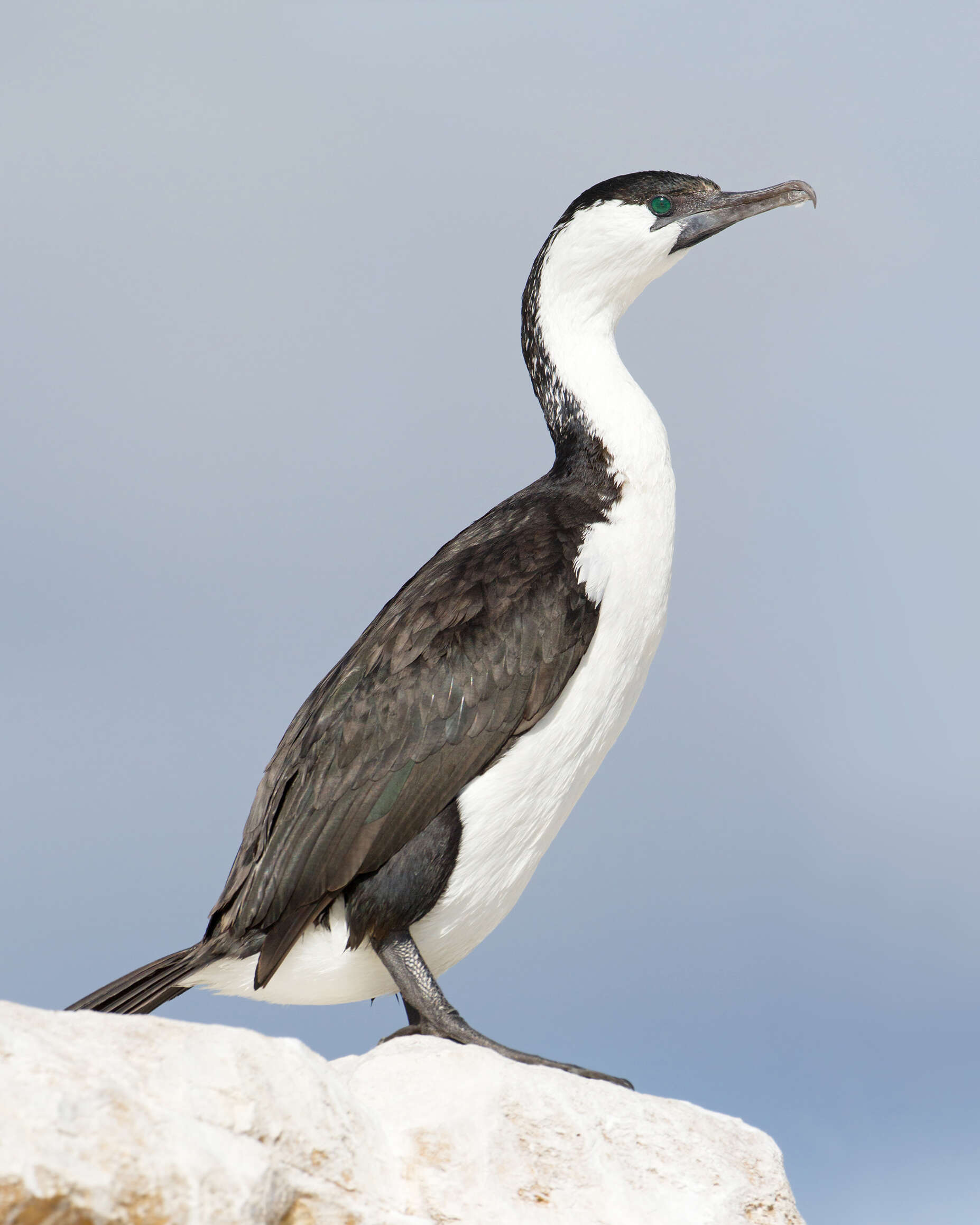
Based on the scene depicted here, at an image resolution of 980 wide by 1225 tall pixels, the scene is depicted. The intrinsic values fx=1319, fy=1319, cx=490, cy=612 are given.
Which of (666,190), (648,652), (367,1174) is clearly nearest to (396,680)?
(648,652)

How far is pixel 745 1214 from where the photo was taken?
14.6ft

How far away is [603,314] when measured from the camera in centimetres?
607

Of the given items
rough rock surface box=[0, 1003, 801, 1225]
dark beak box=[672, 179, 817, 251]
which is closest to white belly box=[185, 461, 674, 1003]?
rough rock surface box=[0, 1003, 801, 1225]

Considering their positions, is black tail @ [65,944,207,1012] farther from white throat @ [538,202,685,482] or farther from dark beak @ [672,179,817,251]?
dark beak @ [672,179,817,251]

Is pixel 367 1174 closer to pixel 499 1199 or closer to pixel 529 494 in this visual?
pixel 499 1199

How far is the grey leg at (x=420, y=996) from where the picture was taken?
16.4ft

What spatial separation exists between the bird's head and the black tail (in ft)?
10.7

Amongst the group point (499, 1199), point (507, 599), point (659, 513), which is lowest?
point (499, 1199)

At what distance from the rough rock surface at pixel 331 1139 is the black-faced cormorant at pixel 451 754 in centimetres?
58

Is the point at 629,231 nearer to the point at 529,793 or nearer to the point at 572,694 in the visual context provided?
the point at 572,694

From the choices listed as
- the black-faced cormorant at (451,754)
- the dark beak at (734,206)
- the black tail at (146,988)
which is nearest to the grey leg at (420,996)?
the black-faced cormorant at (451,754)

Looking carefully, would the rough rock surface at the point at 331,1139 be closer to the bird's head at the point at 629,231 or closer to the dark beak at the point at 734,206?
the bird's head at the point at 629,231

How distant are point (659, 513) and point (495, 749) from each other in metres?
1.31

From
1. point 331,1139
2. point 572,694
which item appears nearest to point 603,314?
point 572,694
